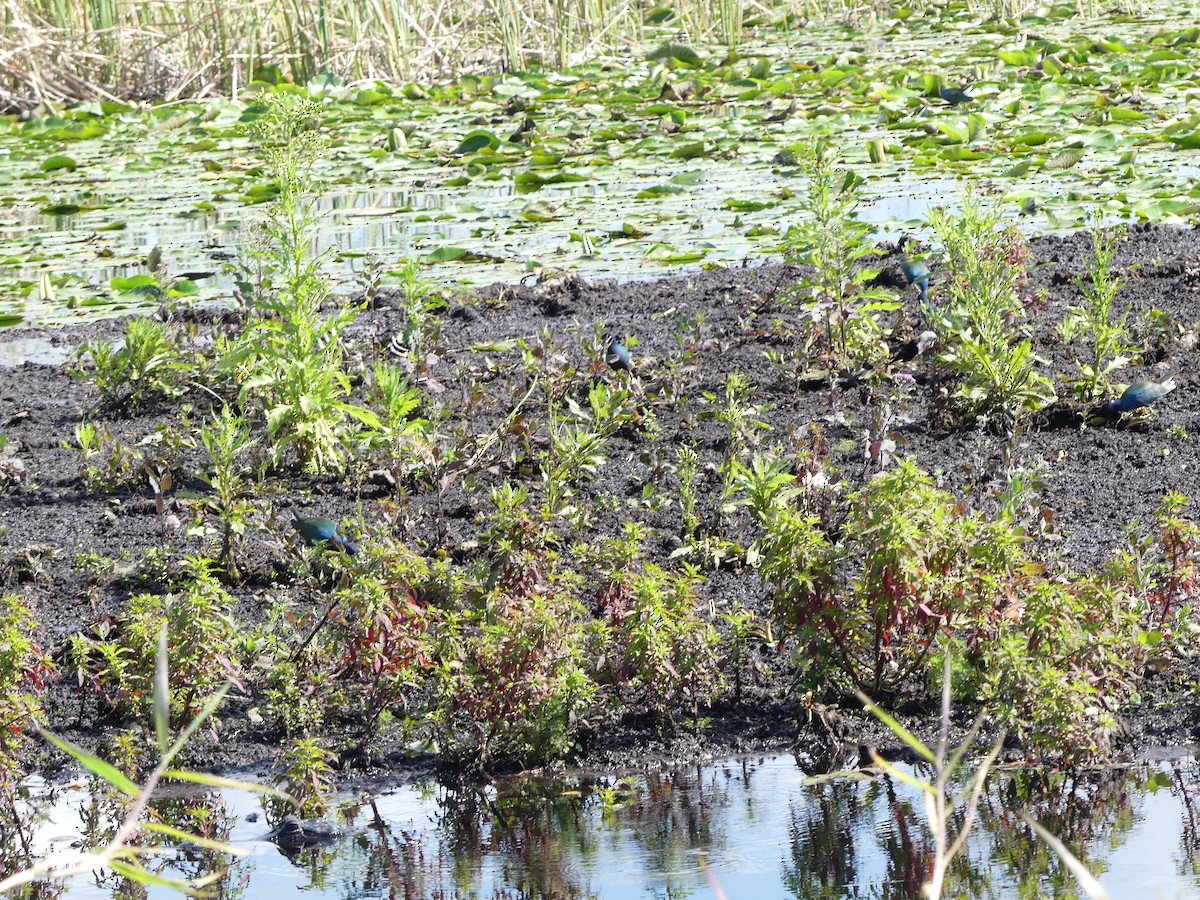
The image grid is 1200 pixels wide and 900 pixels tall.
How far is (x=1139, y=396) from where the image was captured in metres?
5.14

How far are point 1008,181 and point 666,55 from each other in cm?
601

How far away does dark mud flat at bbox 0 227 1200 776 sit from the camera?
150 inches

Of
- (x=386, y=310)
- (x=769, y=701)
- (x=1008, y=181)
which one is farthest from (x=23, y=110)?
(x=769, y=701)

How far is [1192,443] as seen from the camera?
197 inches

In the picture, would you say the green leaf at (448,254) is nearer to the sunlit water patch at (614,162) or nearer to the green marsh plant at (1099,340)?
the sunlit water patch at (614,162)

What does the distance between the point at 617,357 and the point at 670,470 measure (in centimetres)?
88

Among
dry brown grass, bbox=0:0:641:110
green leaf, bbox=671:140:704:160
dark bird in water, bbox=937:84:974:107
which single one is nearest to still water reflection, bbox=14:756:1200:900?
green leaf, bbox=671:140:704:160

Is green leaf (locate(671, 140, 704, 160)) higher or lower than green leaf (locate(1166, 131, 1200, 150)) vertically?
higher

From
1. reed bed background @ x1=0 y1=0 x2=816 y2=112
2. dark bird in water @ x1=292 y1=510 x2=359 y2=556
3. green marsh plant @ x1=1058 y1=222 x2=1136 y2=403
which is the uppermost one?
reed bed background @ x1=0 y1=0 x2=816 y2=112

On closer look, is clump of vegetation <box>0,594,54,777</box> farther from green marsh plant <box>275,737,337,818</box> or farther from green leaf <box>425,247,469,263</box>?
green leaf <box>425,247,469,263</box>

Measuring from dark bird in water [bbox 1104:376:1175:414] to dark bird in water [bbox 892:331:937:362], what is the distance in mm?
763

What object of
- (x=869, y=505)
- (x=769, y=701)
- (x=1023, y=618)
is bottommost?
(x=769, y=701)

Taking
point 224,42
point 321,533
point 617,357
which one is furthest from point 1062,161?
point 224,42

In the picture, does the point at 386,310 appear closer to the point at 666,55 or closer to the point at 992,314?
the point at 992,314
